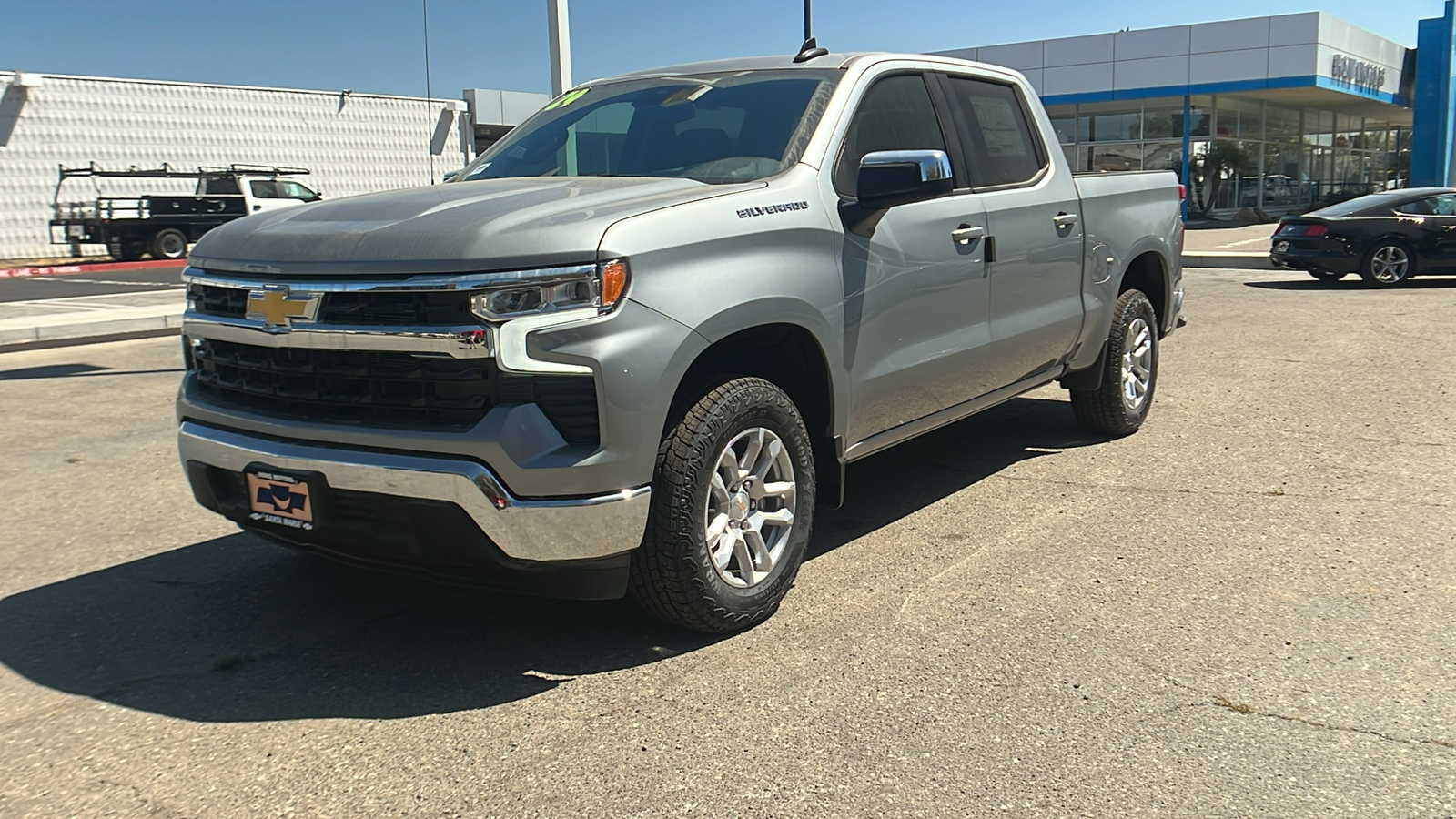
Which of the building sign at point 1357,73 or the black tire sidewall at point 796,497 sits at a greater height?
the building sign at point 1357,73

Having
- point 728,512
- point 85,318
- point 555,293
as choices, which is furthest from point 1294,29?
point 555,293

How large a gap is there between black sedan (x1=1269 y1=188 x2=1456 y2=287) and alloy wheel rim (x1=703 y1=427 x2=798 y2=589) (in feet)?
47.4

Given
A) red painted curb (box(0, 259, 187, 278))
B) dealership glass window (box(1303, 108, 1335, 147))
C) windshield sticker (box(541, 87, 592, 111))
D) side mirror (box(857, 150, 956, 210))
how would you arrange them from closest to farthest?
1. side mirror (box(857, 150, 956, 210))
2. windshield sticker (box(541, 87, 592, 111))
3. red painted curb (box(0, 259, 187, 278))
4. dealership glass window (box(1303, 108, 1335, 147))

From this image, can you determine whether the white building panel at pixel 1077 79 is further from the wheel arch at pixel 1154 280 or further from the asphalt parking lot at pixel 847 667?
the asphalt parking lot at pixel 847 667

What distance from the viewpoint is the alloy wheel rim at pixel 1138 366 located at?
6.52 m

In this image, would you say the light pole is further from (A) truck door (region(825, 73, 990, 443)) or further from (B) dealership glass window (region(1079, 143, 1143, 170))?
(B) dealership glass window (region(1079, 143, 1143, 170))

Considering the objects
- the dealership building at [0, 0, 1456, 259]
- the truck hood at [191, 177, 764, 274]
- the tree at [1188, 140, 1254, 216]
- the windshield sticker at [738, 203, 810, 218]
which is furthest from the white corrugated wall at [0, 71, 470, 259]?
the windshield sticker at [738, 203, 810, 218]

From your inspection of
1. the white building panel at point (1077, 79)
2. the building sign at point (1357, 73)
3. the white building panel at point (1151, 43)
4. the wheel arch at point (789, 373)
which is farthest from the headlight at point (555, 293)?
the building sign at point (1357, 73)

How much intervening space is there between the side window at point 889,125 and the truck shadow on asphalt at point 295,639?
153 centimetres

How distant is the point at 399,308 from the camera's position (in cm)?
329

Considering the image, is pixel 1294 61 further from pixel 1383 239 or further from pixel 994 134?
pixel 994 134

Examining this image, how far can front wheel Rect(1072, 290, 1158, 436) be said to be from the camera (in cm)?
636

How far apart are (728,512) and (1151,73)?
108ft

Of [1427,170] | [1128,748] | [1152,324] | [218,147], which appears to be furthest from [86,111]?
[1427,170]
